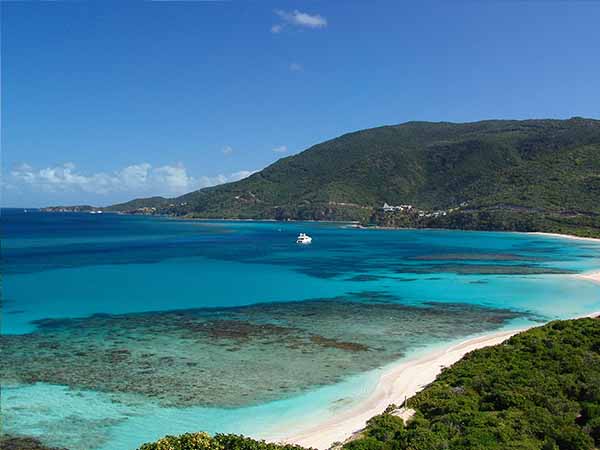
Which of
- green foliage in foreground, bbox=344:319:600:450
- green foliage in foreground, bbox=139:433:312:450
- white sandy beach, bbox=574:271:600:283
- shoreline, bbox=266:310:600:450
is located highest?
green foliage in foreground, bbox=139:433:312:450

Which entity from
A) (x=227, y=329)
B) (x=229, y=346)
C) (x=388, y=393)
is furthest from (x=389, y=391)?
(x=227, y=329)

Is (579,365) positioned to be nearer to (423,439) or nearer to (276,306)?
(423,439)

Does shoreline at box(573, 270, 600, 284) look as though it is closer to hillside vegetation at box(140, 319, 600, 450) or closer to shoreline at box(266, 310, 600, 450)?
shoreline at box(266, 310, 600, 450)

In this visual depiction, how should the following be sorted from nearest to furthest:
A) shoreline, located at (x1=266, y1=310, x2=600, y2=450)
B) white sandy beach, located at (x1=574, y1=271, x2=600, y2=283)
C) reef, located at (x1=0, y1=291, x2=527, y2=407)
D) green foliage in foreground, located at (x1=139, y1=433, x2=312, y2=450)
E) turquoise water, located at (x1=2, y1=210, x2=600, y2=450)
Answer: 1. green foliage in foreground, located at (x1=139, y1=433, x2=312, y2=450)
2. shoreline, located at (x1=266, y1=310, x2=600, y2=450)
3. turquoise water, located at (x1=2, y1=210, x2=600, y2=450)
4. reef, located at (x1=0, y1=291, x2=527, y2=407)
5. white sandy beach, located at (x1=574, y1=271, x2=600, y2=283)

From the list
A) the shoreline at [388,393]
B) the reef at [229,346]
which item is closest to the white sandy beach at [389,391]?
the shoreline at [388,393]

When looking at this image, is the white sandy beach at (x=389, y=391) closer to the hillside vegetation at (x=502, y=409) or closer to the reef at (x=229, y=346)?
the hillside vegetation at (x=502, y=409)

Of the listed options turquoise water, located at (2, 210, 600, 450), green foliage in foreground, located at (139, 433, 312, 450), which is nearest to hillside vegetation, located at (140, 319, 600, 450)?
green foliage in foreground, located at (139, 433, 312, 450)

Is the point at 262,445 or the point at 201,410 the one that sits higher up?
the point at 262,445

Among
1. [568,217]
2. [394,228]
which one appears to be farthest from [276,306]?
[394,228]

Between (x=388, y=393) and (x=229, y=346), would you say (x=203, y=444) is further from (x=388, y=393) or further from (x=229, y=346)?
(x=229, y=346)
